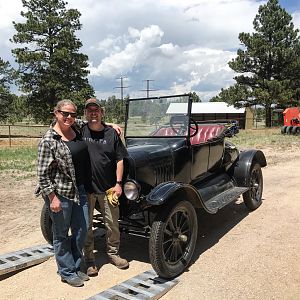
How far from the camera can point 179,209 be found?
446cm

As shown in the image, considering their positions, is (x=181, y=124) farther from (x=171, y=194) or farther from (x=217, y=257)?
(x=217, y=257)

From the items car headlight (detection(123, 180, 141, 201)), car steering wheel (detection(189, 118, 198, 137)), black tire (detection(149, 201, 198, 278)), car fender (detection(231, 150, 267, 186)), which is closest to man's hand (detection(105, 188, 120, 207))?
car headlight (detection(123, 180, 141, 201))

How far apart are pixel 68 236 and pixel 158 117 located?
243 cm

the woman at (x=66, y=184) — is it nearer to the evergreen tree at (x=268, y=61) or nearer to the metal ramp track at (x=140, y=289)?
the metal ramp track at (x=140, y=289)

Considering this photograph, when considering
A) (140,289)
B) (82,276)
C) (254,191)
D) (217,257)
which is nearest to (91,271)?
(82,276)

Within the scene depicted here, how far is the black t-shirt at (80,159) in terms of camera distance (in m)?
3.81

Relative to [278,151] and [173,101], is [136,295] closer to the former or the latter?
[173,101]

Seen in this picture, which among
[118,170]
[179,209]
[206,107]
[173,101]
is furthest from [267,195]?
[206,107]

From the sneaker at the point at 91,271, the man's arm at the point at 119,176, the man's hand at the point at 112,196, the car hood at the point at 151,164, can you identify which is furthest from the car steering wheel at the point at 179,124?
the sneaker at the point at 91,271

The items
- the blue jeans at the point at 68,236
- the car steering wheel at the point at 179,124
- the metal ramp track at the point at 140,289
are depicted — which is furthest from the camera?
the car steering wheel at the point at 179,124

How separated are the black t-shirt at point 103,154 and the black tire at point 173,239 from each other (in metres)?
0.69

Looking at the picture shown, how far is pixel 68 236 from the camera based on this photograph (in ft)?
13.4

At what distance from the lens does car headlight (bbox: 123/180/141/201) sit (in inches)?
171

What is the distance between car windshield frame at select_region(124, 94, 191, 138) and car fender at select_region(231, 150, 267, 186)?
1768mm
